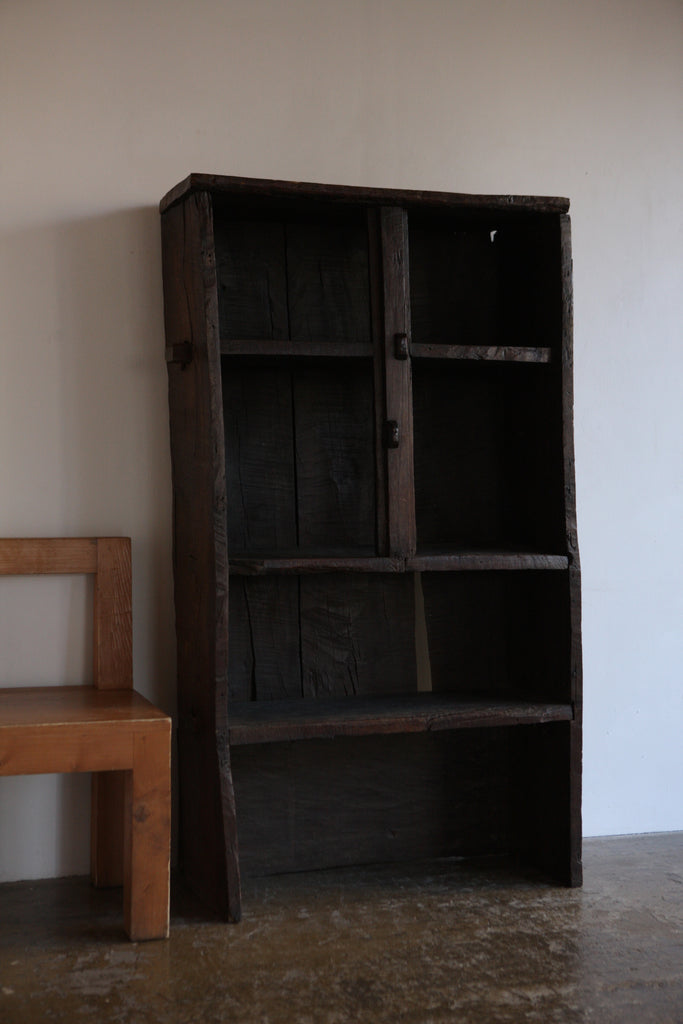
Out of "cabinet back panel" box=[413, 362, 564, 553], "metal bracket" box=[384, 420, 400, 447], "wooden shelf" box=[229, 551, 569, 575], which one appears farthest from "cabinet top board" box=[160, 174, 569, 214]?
"wooden shelf" box=[229, 551, 569, 575]

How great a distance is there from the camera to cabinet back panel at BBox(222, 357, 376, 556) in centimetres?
285

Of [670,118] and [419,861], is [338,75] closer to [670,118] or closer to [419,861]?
[670,118]

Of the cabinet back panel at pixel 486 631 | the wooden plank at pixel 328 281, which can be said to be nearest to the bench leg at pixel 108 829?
the cabinet back panel at pixel 486 631

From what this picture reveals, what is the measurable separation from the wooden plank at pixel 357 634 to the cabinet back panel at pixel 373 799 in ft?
0.52

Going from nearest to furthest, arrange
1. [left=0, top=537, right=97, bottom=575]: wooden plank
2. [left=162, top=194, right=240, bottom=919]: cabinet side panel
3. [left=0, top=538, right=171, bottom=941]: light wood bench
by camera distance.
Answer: [left=0, top=538, right=171, bottom=941]: light wood bench
[left=162, top=194, right=240, bottom=919]: cabinet side panel
[left=0, top=537, right=97, bottom=575]: wooden plank

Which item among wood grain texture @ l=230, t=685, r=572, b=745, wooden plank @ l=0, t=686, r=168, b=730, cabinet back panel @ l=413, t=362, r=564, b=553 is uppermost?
cabinet back panel @ l=413, t=362, r=564, b=553

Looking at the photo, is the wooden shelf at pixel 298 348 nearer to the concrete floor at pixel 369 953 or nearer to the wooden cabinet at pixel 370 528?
the wooden cabinet at pixel 370 528

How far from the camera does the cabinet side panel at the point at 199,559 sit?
8.17 feet

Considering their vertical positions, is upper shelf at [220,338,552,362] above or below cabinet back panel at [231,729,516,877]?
above

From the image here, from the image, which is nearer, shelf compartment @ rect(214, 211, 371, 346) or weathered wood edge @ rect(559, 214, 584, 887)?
weathered wood edge @ rect(559, 214, 584, 887)

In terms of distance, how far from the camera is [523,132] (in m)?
3.17

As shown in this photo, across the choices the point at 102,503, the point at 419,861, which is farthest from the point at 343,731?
the point at 102,503

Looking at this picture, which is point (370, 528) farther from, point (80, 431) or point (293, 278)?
point (80, 431)

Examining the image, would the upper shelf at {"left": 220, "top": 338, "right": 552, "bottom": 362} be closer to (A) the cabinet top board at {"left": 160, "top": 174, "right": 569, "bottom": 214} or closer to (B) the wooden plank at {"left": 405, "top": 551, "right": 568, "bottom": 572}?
(A) the cabinet top board at {"left": 160, "top": 174, "right": 569, "bottom": 214}
